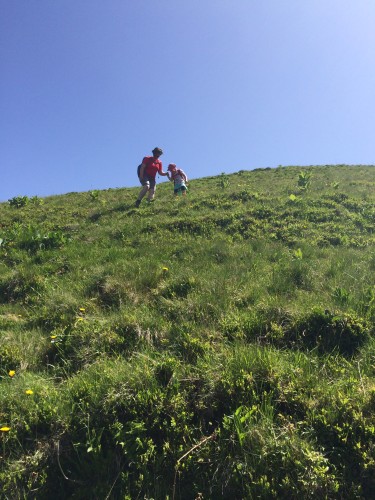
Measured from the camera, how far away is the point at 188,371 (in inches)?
140

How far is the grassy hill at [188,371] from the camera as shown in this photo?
9.07ft

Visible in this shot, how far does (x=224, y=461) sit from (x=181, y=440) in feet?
1.39

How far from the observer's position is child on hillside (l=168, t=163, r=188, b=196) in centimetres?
1448

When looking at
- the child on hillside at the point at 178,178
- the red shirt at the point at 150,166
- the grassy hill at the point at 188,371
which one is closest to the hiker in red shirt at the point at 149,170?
the red shirt at the point at 150,166

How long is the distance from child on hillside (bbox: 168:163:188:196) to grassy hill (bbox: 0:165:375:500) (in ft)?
22.1

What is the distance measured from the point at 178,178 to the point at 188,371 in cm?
1208

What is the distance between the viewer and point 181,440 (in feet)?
9.94

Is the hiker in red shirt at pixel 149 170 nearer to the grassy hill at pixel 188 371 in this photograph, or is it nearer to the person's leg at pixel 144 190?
the person's leg at pixel 144 190

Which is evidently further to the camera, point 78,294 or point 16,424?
point 78,294

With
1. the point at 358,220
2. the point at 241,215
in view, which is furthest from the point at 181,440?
the point at 358,220

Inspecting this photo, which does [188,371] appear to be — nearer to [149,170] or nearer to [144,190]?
[144,190]

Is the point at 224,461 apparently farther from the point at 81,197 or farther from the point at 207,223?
the point at 81,197

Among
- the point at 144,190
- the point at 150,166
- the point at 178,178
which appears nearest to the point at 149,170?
the point at 150,166

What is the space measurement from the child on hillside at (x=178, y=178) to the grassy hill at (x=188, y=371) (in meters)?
6.73
